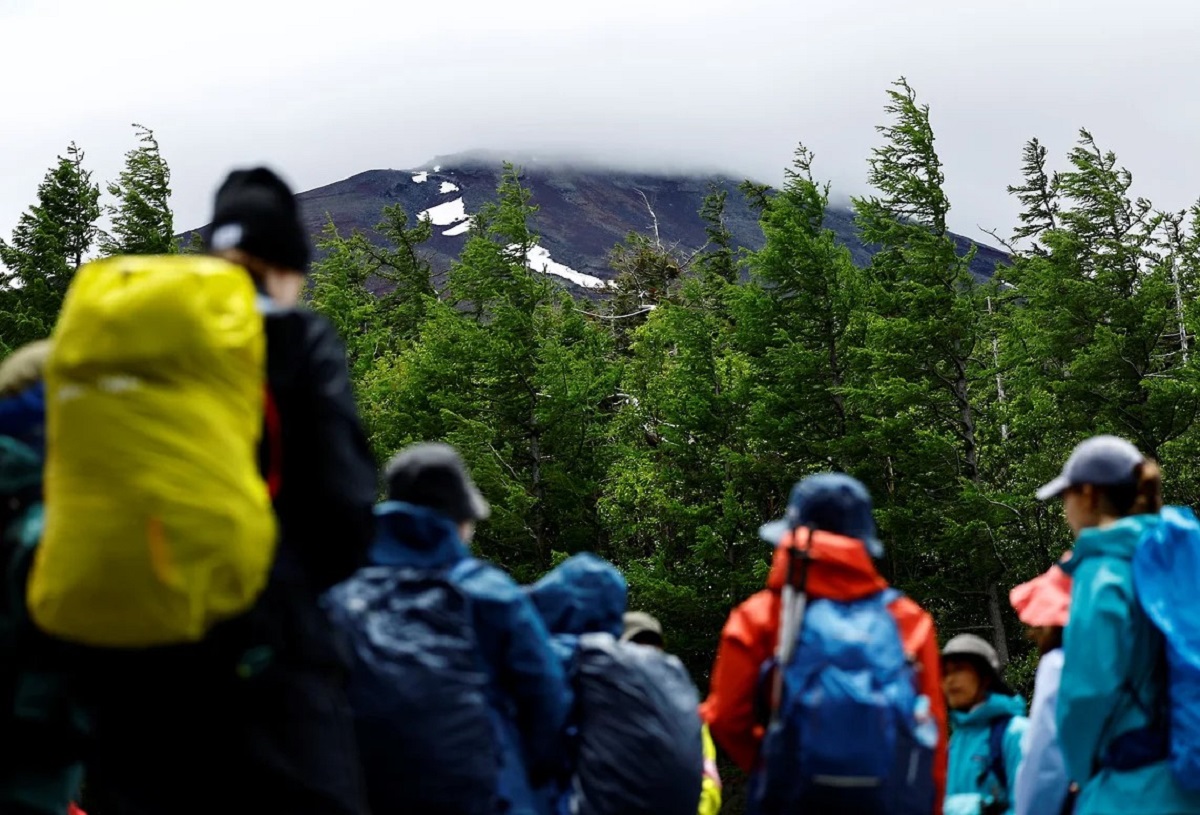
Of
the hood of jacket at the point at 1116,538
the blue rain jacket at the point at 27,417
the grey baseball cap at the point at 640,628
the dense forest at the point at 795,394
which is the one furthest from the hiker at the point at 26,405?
the dense forest at the point at 795,394

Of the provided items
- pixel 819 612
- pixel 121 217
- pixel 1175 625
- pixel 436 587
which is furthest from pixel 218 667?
pixel 121 217

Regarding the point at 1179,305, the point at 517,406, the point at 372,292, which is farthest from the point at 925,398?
the point at 372,292

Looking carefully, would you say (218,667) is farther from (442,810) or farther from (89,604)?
(442,810)

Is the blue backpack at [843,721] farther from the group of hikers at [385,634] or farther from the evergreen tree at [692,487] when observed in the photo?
the evergreen tree at [692,487]

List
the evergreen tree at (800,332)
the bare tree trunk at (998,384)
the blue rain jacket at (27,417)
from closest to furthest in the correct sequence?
the blue rain jacket at (27,417)
the evergreen tree at (800,332)
the bare tree trunk at (998,384)

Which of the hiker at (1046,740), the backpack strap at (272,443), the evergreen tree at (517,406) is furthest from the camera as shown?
the evergreen tree at (517,406)

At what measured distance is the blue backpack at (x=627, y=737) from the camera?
5391 mm

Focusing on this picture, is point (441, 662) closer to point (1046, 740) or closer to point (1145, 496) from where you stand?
point (1046, 740)

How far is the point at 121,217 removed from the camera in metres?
39.7

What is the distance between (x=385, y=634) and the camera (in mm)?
4289

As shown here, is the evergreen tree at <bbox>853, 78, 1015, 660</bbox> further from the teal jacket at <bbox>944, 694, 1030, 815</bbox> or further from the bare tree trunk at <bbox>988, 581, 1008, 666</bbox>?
the teal jacket at <bbox>944, 694, 1030, 815</bbox>

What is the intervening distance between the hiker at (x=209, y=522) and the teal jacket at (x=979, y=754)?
404cm

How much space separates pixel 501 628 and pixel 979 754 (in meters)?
2.94

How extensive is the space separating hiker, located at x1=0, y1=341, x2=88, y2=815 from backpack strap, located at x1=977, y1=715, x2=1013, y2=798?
13.8 feet
